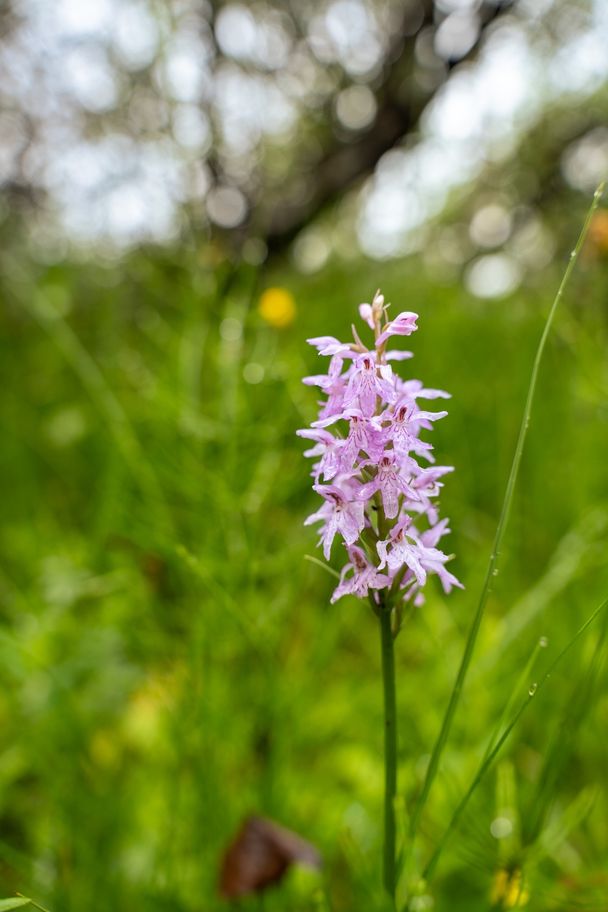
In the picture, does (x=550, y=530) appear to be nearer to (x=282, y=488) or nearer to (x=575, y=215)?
(x=282, y=488)

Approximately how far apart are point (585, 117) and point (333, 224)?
3.28 meters

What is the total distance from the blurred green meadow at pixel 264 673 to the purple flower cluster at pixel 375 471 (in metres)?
0.09

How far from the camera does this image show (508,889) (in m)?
0.83

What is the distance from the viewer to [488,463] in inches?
102

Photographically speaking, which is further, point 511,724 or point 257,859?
point 257,859

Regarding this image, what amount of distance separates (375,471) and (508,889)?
1.78 feet

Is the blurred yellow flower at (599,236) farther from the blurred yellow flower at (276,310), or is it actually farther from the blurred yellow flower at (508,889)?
the blurred yellow flower at (508,889)

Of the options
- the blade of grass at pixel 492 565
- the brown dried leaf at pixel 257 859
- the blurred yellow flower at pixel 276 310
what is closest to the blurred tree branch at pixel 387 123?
the blurred yellow flower at pixel 276 310

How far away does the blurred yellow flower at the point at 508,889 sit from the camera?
82cm

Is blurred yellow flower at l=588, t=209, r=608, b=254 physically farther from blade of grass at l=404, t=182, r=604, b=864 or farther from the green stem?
the green stem

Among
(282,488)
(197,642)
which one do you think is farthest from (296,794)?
(282,488)

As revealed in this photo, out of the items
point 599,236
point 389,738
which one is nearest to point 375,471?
point 389,738

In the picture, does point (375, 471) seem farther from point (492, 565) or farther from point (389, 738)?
point (389, 738)

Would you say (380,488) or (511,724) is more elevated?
(380,488)
